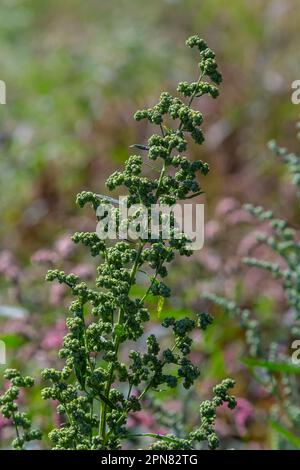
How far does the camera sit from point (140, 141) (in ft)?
19.6

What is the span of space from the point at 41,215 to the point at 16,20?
8.51ft

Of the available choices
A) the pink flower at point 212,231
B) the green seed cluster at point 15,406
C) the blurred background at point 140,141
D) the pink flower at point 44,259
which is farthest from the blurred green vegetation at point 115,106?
the green seed cluster at point 15,406

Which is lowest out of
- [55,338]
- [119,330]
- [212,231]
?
[119,330]

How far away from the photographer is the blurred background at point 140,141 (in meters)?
3.47

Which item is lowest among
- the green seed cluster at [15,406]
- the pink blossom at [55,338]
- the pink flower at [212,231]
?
the green seed cluster at [15,406]

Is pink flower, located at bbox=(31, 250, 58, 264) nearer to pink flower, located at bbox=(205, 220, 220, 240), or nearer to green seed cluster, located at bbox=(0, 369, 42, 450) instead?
pink flower, located at bbox=(205, 220, 220, 240)

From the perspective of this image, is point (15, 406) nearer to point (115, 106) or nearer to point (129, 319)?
point (129, 319)

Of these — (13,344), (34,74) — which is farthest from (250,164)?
(13,344)

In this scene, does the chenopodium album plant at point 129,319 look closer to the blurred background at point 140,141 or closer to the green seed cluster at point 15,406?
the green seed cluster at point 15,406

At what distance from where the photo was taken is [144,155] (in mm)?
5512

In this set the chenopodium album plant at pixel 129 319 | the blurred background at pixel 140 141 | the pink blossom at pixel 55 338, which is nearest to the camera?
the chenopodium album plant at pixel 129 319

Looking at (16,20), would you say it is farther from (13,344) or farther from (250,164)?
(13,344)

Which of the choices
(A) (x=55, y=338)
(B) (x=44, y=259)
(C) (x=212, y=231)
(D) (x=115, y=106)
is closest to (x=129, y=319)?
(A) (x=55, y=338)
